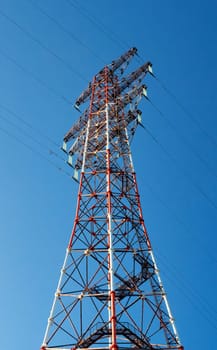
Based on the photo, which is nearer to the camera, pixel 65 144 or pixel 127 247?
pixel 127 247

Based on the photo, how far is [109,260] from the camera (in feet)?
59.2

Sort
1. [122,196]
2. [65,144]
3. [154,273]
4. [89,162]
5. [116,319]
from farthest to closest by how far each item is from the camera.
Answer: [65,144]
[89,162]
[122,196]
[154,273]
[116,319]

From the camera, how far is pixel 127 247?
20031 millimetres

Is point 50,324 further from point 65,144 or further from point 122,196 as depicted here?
point 65,144

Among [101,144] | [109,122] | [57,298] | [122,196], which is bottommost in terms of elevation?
[57,298]

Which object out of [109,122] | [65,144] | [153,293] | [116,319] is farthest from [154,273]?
[65,144]

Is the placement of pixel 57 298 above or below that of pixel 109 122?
below

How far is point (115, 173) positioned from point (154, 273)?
7.21 m

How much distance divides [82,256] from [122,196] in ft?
15.6

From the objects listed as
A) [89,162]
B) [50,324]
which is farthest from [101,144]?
[50,324]

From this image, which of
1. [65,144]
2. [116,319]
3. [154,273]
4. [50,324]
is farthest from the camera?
[65,144]

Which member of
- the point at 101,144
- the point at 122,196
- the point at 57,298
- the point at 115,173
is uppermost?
the point at 101,144

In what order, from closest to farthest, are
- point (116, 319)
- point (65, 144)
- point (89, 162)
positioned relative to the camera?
point (116, 319), point (89, 162), point (65, 144)

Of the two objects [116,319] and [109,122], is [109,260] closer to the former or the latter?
[116,319]
